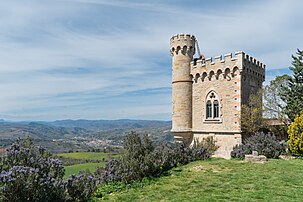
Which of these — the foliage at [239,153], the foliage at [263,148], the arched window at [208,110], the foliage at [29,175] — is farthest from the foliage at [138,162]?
the arched window at [208,110]

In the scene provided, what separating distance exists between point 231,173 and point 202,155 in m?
4.30

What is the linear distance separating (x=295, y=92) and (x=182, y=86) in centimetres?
796

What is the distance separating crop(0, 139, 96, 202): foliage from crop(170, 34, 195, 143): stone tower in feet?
43.9

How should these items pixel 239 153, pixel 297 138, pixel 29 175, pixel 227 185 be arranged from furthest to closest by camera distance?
1. pixel 239 153
2. pixel 297 138
3. pixel 227 185
4. pixel 29 175

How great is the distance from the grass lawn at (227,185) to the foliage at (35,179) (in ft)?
3.69

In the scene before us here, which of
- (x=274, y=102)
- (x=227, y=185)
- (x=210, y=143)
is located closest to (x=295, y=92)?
(x=274, y=102)

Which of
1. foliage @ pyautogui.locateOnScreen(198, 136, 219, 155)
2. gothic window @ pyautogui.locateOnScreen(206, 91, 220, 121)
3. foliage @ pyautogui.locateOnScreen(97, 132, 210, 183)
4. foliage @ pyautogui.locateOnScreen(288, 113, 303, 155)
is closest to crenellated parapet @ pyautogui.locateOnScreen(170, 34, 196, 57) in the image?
gothic window @ pyautogui.locateOnScreen(206, 91, 220, 121)

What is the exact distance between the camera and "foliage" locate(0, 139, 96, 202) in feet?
20.3

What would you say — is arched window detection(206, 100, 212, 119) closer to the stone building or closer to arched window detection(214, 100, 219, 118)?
the stone building

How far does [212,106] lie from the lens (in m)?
19.8

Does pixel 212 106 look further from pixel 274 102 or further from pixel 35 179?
pixel 35 179

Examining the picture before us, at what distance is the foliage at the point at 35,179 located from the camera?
244 inches

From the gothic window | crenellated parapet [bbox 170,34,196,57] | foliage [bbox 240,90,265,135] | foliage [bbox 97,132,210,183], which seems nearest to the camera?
foliage [bbox 97,132,210,183]

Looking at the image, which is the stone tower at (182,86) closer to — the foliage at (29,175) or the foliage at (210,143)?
the foliage at (210,143)
